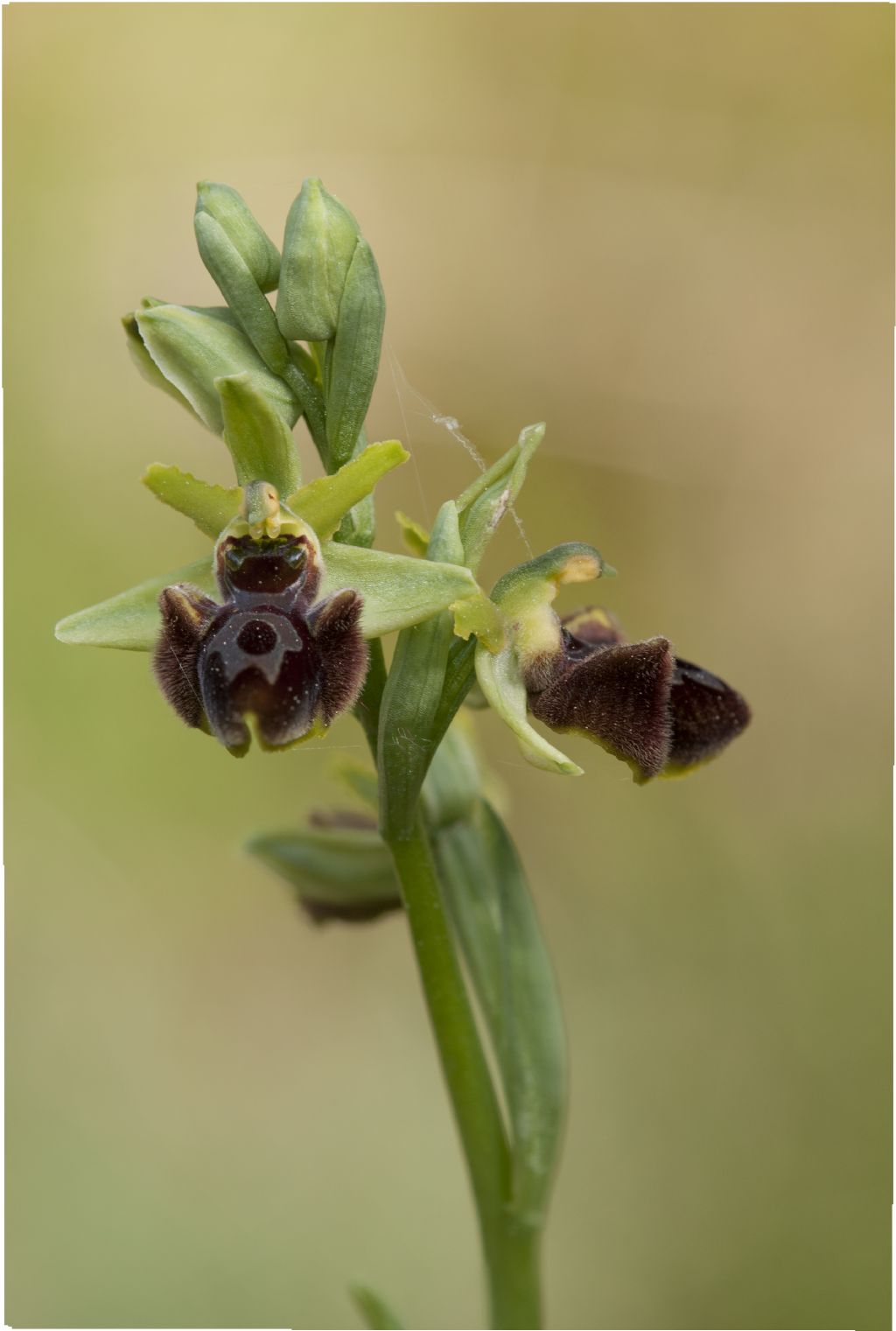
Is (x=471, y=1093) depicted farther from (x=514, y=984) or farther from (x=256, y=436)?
(x=256, y=436)

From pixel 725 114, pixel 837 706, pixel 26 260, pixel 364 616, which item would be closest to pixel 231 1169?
pixel 837 706

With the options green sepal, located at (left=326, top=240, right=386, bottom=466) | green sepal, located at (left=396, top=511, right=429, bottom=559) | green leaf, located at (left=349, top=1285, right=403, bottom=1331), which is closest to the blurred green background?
green leaf, located at (left=349, top=1285, right=403, bottom=1331)

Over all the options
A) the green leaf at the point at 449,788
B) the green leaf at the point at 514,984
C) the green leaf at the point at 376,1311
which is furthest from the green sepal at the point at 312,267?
the green leaf at the point at 376,1311

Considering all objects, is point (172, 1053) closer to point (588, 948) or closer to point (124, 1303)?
point (124, 1303)

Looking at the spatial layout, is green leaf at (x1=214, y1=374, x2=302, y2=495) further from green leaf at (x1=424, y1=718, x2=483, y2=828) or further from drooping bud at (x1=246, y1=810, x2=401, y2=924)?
drooping bud at (x1=246, y1=810, x2=401, y2=924)

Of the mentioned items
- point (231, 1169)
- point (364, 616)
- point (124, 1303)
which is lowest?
point (124, 1303)

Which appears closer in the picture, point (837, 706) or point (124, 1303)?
point (124, 1303)

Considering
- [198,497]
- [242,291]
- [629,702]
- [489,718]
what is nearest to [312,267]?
[242,291]
